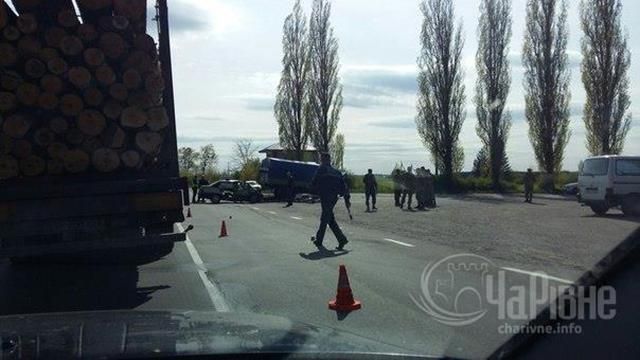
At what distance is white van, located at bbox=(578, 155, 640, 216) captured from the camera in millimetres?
21578

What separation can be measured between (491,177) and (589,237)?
3927 cm

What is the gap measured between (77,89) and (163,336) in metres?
6.53

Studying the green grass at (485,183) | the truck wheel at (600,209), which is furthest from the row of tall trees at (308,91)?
the truck wheel at (600,209)

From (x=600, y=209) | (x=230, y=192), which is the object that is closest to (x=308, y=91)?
(x=230, y=192)

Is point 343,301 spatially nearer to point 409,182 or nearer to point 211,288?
point 211,288

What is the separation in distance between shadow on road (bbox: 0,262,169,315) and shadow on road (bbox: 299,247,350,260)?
9.71 feet

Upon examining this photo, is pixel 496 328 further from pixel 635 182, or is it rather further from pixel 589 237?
pixel 635 182

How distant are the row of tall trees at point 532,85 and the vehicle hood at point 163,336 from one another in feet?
155

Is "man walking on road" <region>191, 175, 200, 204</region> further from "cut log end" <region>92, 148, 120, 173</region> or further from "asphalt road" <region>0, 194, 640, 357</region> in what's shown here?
"cut log end" <region>92, 148, 120, 173</region>

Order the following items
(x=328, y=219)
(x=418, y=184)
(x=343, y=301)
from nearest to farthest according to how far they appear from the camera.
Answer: (x=343, y=301), (x=328, y=219), (x=418, y=184)

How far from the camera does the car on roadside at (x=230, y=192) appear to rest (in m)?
45.0

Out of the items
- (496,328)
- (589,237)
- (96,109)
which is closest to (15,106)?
(96,109)

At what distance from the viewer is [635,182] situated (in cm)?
2158

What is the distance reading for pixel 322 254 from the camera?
1330 cm
